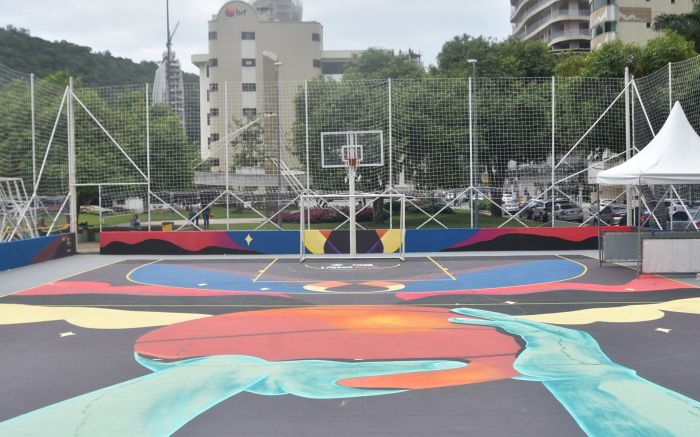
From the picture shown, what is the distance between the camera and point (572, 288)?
47.0 feet

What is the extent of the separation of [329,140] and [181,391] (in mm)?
18166

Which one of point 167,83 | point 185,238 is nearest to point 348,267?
point 185,238

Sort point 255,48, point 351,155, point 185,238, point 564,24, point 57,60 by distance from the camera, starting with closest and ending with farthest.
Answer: point 351,155 < point 185,238 < point 57,60 < point 255,48 < point 564,24

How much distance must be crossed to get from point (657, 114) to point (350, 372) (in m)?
20.5

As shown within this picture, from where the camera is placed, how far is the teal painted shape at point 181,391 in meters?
6.06

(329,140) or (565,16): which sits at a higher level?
(565,16)

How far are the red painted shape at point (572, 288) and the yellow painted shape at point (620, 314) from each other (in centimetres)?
185

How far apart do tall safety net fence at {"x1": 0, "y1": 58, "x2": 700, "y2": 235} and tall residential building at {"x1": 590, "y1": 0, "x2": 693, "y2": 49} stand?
3662cm

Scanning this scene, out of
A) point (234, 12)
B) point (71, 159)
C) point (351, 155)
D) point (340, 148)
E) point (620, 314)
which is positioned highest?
point (234, 12)

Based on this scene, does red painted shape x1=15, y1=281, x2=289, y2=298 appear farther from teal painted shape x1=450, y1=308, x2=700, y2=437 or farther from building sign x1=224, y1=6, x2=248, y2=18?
building sign x1=224, y1=6, x2=248, y2=18

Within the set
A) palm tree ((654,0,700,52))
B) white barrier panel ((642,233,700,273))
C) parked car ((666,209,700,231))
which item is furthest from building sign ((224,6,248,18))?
white barrier panel ((642,233,700,273))

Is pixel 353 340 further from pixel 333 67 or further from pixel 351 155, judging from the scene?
pixel 333 67

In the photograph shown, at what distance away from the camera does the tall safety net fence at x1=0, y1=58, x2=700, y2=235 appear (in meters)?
23.5

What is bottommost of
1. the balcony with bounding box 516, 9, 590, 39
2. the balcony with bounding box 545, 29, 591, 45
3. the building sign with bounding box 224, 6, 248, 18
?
the balcony with bounding box 545, 29, 591, 45
